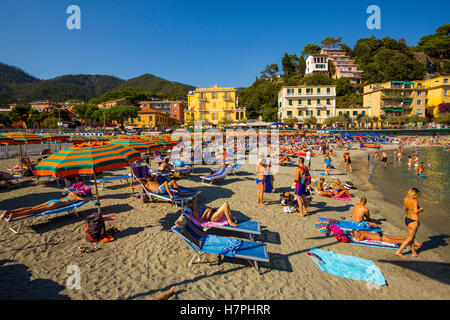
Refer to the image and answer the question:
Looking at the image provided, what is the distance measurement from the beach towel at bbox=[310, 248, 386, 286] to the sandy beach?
4.5 inches

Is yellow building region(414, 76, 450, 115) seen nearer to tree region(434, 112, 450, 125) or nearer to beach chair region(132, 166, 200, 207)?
tree region(434, 112, 450, 125)

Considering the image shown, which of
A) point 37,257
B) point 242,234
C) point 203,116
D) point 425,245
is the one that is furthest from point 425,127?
point 37,257

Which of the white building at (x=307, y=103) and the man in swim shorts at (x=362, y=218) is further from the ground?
the white building at (x=307, y=103)

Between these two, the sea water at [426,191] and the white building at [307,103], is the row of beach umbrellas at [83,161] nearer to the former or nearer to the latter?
the sea water at [426,191]

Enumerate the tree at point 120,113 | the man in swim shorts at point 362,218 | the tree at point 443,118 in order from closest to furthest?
the man in swim shorts at point 362,218 < the tree at point 443,118 < the tree at point 120,113

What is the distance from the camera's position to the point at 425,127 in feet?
156

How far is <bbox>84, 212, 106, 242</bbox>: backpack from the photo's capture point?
4.53 meters

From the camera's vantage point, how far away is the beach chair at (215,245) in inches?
144

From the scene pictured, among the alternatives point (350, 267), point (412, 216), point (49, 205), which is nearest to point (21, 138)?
point (49, 205)

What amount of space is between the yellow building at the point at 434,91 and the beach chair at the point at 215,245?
6735 centimetres

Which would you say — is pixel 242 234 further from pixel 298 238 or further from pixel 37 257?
pixel 37 257

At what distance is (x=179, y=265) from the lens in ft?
12.6

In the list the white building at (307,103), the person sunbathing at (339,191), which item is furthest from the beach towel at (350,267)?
the white building at (307,103)
